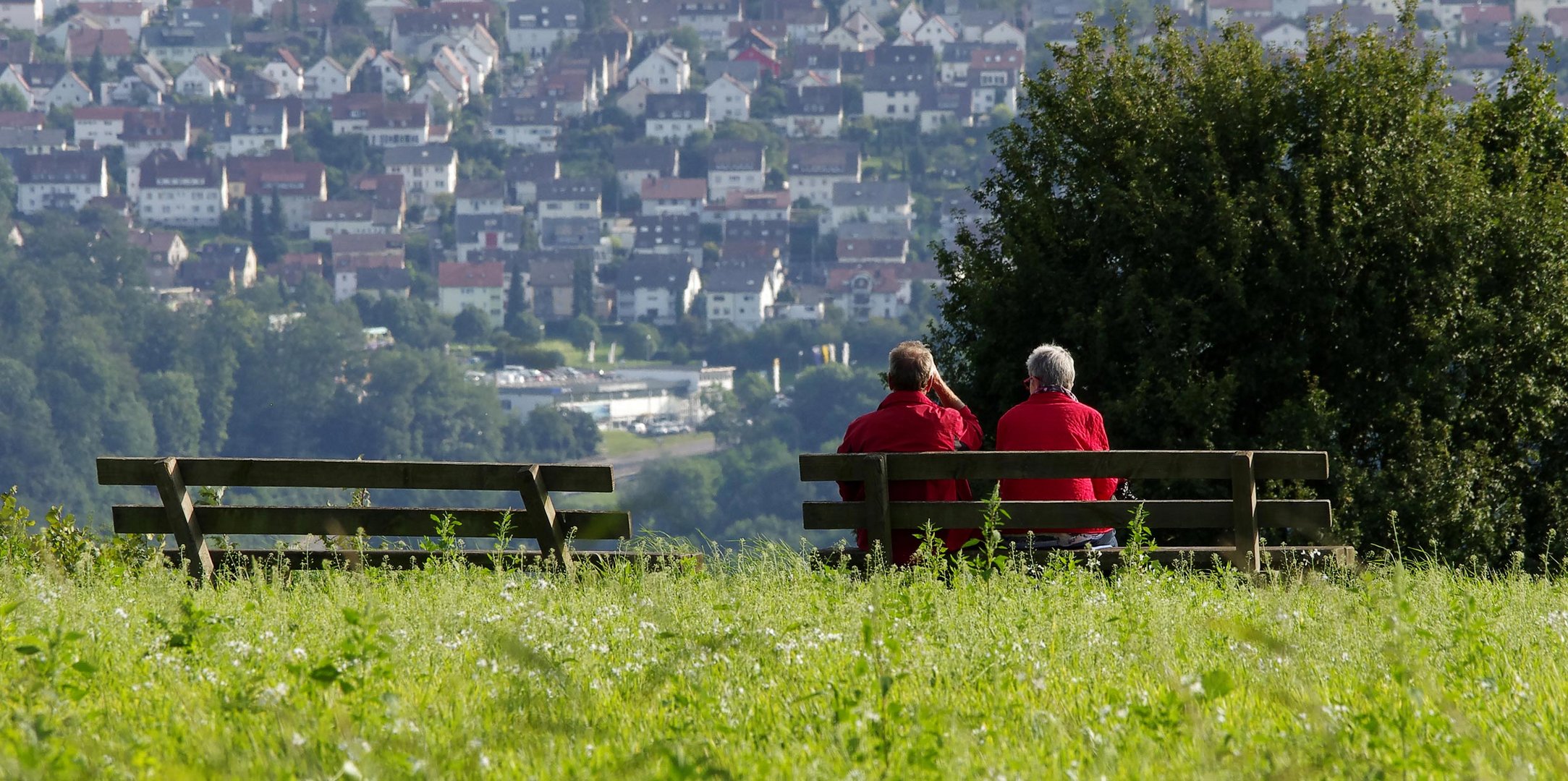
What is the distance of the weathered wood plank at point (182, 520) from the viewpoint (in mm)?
6422

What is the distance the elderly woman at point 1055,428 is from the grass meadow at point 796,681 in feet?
3.11

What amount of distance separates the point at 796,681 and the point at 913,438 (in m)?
2.68

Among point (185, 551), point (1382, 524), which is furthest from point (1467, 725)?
point (1382, 524)

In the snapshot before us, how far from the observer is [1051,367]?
6703mm

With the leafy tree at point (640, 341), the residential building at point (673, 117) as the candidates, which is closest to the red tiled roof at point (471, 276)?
the leafy tree at point (640, 341)

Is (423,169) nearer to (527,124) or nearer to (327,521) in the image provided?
(527,124)

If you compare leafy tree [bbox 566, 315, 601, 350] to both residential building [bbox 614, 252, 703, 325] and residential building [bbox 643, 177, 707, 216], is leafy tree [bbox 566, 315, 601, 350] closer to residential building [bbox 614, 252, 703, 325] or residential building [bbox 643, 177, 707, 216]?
residential building [bbox 614, 252, 703, 325]

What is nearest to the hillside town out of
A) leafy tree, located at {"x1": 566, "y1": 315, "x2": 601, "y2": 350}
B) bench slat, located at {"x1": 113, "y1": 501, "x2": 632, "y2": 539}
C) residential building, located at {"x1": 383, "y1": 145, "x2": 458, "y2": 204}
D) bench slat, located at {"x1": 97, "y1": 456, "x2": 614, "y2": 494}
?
residential building, located at {"x1": 383, "y1": 145, "x2": 458, "y2": 204}

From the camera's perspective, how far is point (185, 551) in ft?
21.8

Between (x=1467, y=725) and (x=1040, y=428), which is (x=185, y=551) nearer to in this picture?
(x=1040, y=428)

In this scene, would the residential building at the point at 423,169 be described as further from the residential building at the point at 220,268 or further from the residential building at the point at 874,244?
the residential building at the point at 874,244

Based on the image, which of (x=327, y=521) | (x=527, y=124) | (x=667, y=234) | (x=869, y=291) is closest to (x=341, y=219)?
(x=527, y=124)

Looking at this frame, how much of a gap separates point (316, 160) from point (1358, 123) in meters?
184

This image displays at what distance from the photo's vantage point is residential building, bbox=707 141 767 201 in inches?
7195
